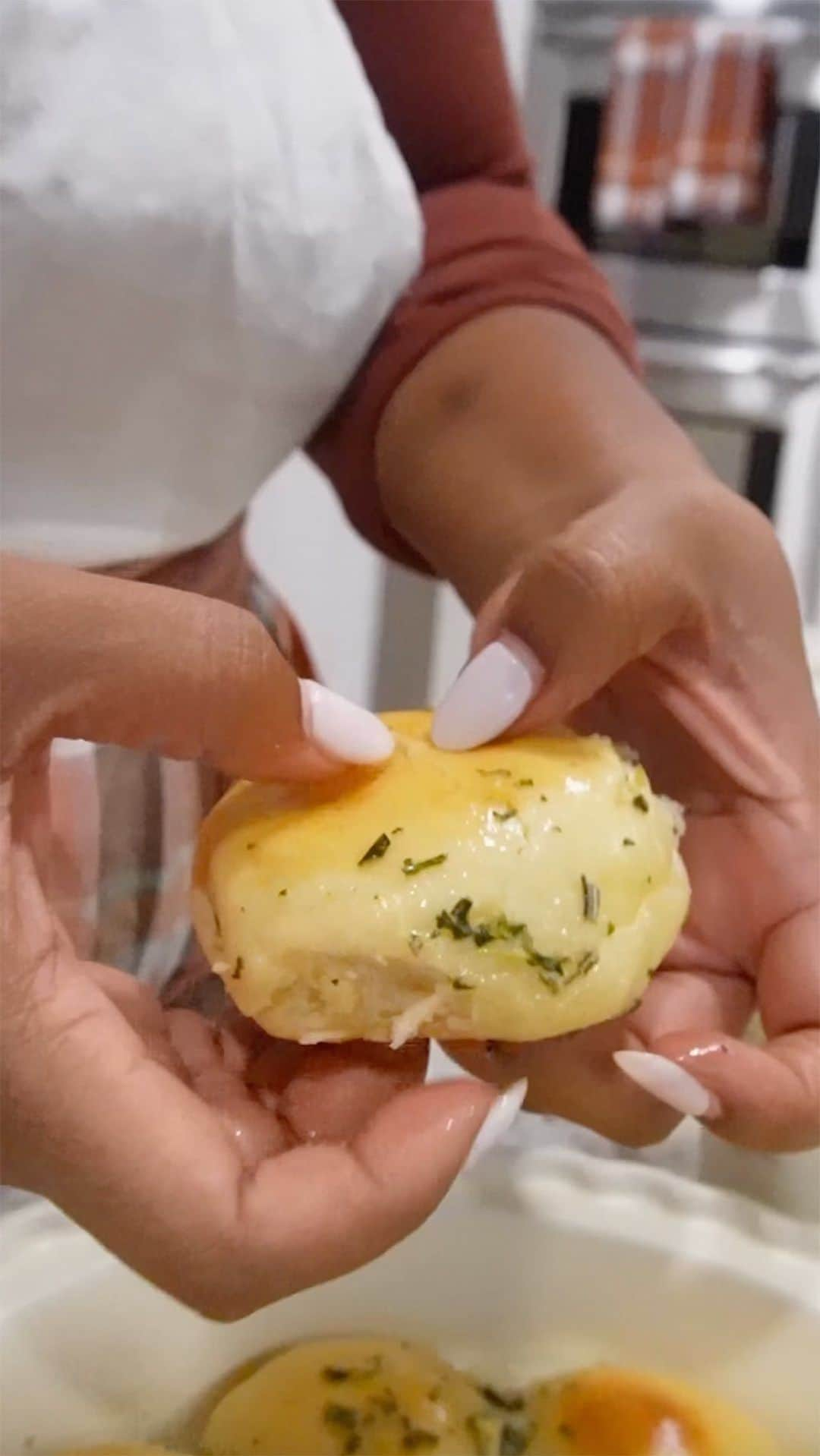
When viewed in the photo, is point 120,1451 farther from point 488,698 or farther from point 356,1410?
point 488,698

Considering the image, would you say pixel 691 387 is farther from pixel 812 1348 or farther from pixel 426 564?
pixel 812 1348

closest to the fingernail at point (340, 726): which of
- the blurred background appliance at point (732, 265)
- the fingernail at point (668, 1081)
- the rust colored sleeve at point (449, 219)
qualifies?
the fingernail at point (668, 1081)

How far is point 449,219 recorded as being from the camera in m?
0.61

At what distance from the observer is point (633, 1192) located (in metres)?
0.46

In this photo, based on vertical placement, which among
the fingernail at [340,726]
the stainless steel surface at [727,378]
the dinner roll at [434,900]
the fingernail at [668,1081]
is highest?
the fingernail at [340,726]

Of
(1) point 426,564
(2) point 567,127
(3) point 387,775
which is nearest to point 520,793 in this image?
(3) point 387,775

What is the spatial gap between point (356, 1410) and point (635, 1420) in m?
0.09

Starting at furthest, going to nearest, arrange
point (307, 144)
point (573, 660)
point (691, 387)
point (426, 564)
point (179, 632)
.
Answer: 1. point (691, 387)
2. point (426, 564)
3. point (307, 144)
4. point (573, 660)
5. point (179, 632)

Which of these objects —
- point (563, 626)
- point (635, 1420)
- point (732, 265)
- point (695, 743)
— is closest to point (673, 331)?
point (732, 265)

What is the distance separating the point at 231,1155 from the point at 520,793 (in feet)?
0.41

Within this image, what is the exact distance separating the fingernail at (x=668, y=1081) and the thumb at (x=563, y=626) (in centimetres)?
11

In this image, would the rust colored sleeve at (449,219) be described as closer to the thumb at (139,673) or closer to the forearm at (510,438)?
the forearm at (510,438)

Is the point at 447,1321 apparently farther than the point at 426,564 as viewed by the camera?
No

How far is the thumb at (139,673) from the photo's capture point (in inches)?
11.8
